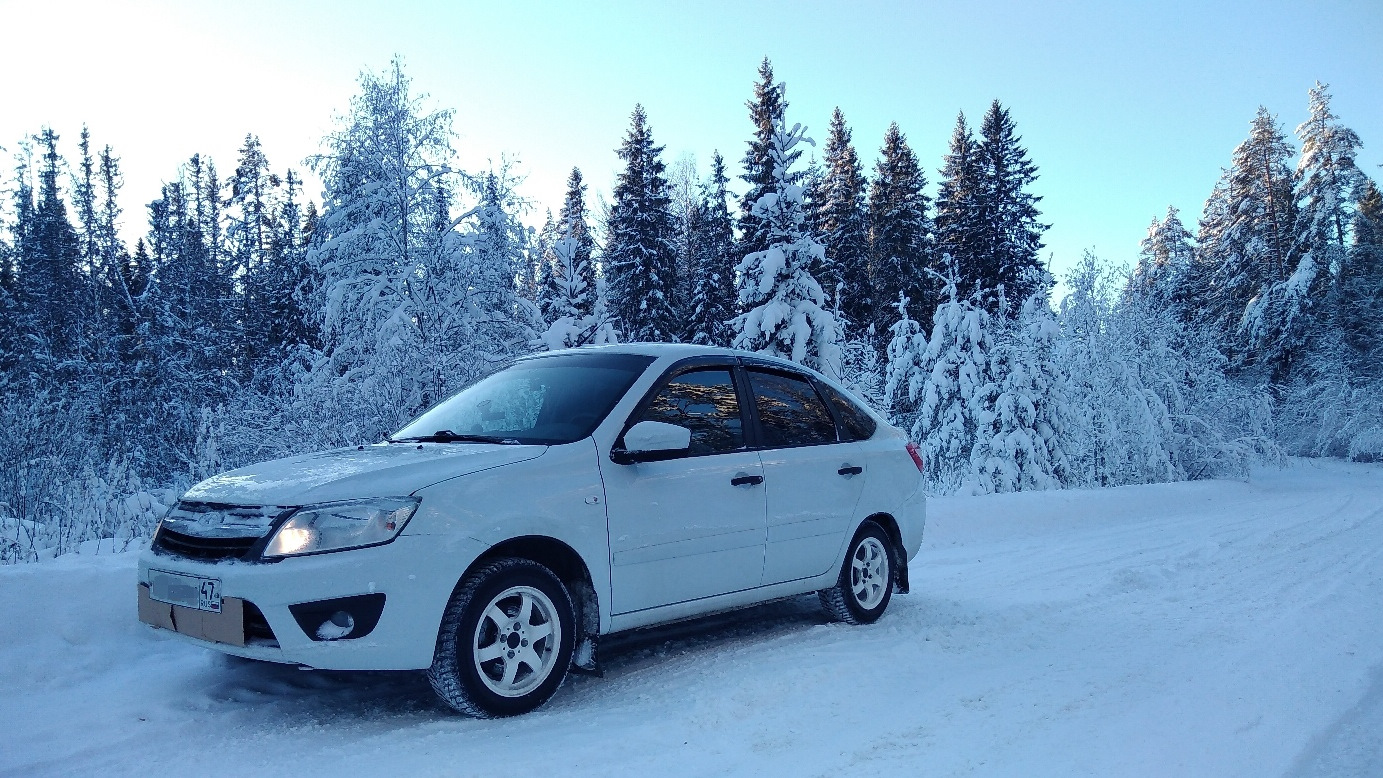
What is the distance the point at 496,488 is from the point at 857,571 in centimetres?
306

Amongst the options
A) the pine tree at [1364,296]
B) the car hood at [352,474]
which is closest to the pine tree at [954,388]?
the car hood at [352,474]

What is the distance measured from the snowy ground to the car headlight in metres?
0.81

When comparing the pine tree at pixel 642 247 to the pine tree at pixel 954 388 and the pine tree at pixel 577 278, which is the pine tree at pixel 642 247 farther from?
the pine tree at pixel 954 388

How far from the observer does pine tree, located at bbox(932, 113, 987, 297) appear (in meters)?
37.1

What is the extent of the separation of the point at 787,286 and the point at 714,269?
43.4 ft

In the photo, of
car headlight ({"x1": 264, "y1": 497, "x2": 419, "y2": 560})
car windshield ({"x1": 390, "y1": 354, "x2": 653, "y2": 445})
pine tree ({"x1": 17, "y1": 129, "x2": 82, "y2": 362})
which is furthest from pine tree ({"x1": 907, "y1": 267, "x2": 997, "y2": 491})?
pine tree ({"x1": 17, "y1": 129, "x2": 82, "y2": 362})

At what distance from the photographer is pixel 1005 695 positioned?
449 cm

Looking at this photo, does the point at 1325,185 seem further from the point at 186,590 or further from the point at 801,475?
the point at 186,590

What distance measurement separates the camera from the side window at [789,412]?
5719 millimetres

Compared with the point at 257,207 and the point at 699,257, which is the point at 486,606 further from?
the point at 257,207

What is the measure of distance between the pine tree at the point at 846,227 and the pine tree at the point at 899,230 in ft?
1.72

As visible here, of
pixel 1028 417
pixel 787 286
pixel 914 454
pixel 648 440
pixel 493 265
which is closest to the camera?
pixel 648 440

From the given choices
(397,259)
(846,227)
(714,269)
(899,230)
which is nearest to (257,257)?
(714,269)

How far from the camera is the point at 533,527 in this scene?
164 inches
